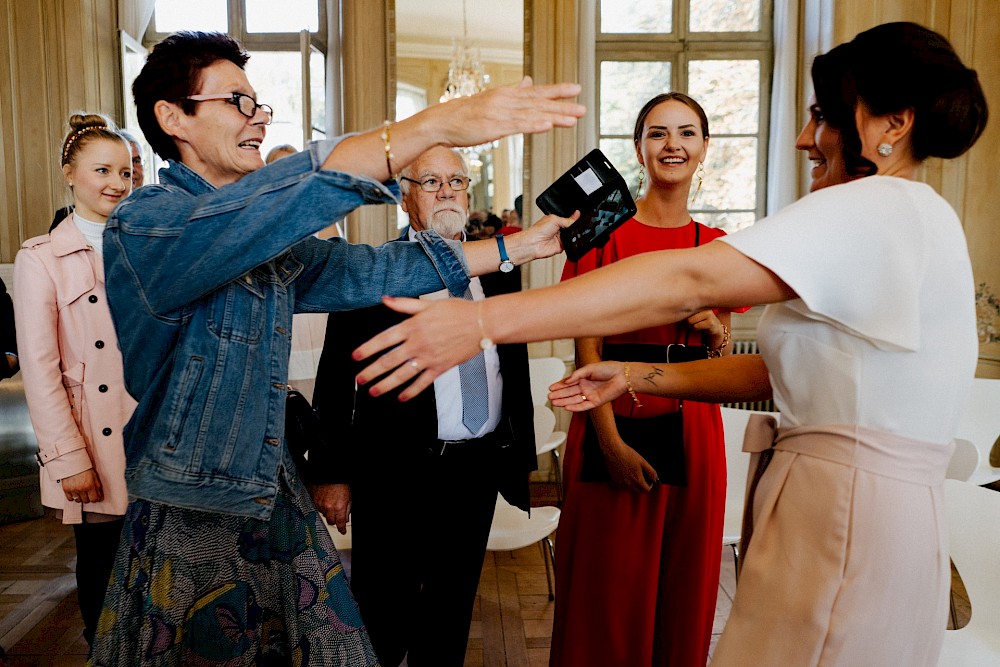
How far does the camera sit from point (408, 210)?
2.53m

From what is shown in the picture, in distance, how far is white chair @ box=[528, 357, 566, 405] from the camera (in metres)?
4.07

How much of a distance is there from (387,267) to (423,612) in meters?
1.20

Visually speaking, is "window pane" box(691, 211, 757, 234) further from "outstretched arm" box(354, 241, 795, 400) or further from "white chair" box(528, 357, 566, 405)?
"outstretched arm" box(354, 241, 795, 400)

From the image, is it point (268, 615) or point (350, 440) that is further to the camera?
point (350, 440)

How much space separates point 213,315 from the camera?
4.27 feet

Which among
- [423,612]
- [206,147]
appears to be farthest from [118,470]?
[206,147]

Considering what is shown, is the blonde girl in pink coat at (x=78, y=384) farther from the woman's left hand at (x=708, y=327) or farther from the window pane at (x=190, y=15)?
the window pane at (x=190, y=15)

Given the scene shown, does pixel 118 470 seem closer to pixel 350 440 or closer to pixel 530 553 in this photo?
pixel 350 440

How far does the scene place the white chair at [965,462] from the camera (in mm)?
3234

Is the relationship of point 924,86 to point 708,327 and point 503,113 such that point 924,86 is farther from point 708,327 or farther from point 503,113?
point 708,327

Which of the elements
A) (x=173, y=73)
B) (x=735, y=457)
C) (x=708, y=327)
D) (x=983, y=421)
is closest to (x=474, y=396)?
(x=708, y=327)

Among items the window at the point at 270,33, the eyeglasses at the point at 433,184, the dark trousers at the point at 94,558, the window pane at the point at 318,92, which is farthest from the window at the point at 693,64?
the dark trousers at the point at 94,558

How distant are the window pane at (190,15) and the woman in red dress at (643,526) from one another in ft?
15.0

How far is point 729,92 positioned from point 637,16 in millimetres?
846
